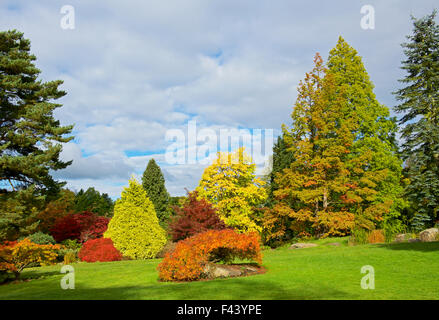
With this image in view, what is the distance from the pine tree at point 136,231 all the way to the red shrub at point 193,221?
11.5 feet

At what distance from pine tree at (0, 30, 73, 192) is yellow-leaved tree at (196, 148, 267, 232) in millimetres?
10438

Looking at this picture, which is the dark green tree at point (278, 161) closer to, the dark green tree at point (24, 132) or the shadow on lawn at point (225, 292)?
the dark green tree at point (24, 132)

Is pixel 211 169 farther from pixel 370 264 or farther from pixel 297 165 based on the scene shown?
pixel 370 264

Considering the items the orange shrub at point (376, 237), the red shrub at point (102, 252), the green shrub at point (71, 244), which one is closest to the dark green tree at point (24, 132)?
the red shrub at point (102, 252)

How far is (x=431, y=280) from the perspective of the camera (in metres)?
8.15

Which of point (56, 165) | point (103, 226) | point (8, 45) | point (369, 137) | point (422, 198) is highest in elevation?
point (8, 45)

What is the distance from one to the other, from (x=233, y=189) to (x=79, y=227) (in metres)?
13.6

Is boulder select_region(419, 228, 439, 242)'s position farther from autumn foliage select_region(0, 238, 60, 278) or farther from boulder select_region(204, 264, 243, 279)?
autumn foliage select_region(0, 238, 60, 278)

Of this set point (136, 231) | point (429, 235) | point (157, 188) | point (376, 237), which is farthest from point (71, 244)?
point (429, 235)

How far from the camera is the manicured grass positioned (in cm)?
715

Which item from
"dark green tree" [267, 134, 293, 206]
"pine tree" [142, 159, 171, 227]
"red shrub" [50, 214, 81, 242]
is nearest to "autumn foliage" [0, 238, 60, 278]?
"red shrub" [50, 214, 81, 242]

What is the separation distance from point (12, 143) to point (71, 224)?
12001mm
